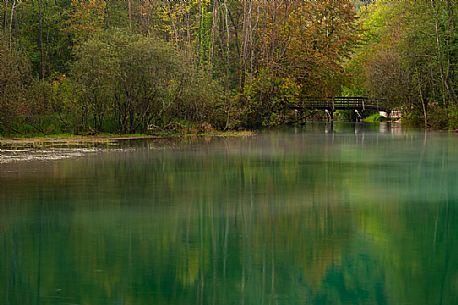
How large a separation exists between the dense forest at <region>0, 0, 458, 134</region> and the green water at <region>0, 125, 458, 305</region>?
15327 mm

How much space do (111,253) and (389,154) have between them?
18855 millimetres

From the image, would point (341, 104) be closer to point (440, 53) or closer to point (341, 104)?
point (341, 104)

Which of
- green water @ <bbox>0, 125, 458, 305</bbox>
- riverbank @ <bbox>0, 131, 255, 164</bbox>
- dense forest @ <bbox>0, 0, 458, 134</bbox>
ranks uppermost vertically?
dense forest @ <bbox>0, 0, 458, 134</bbox>

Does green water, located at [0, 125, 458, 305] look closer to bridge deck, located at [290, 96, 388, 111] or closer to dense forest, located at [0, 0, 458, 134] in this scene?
dense forest, located at [0, 0, 458, 134]

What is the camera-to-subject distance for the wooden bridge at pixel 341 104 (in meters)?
60.4

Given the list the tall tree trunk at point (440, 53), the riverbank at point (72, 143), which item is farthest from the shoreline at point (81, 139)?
the tall tree trunk at point (440, 53)

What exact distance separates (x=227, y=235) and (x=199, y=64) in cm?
3985

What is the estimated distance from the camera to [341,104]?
6769 cm

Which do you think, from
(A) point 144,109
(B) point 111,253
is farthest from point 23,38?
(B) point 111,253

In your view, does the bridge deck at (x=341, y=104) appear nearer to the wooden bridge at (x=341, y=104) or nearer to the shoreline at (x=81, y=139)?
the wooden bridge at (x=341, y=104)

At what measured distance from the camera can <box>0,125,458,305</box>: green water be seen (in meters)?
8.11

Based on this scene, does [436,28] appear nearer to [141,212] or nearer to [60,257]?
[141,212]

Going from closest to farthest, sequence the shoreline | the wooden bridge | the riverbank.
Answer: the riverbank → the shoreline → the wooden bridge

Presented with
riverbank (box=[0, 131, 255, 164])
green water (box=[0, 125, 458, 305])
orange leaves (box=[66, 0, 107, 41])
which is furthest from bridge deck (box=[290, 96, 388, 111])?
green water (box=[0, 125, 458, 305])
